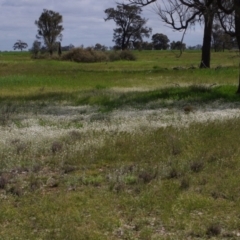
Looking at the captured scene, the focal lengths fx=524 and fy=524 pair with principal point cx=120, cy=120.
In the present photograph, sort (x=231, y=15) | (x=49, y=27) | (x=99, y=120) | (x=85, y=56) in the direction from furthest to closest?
(x=49, y=27), (x=85, y=56), (x=231, y=15), (x=99, y=120)

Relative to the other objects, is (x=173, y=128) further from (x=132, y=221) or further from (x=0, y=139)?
(x=132, y=221)

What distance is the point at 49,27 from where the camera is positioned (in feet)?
334

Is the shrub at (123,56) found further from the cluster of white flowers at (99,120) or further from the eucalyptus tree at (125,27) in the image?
the cluster of white flowers at (99,120)

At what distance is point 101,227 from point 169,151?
189 inches

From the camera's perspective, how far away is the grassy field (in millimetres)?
7462

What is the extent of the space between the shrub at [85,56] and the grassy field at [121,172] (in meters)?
53.5

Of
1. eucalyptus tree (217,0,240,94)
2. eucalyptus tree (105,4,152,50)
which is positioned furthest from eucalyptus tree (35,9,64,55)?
eucalyptus tree (217,0,240,94)

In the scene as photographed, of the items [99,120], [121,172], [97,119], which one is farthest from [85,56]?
[121,172]

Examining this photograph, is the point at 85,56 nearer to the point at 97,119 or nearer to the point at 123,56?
the point at 123,56

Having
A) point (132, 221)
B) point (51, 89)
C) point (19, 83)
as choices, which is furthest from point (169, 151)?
point (19, 83)

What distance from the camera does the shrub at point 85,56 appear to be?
73188mm

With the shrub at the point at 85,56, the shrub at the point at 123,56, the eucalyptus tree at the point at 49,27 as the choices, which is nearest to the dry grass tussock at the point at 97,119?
the shrub at the point at 85,56

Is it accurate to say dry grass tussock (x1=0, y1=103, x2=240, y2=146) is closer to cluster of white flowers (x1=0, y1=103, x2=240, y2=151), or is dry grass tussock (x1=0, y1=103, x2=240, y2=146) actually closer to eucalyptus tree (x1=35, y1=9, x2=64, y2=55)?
cluster of white flowers (x1=0, y1=103, x2=240, y2=151)

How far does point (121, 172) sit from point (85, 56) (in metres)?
64.0
